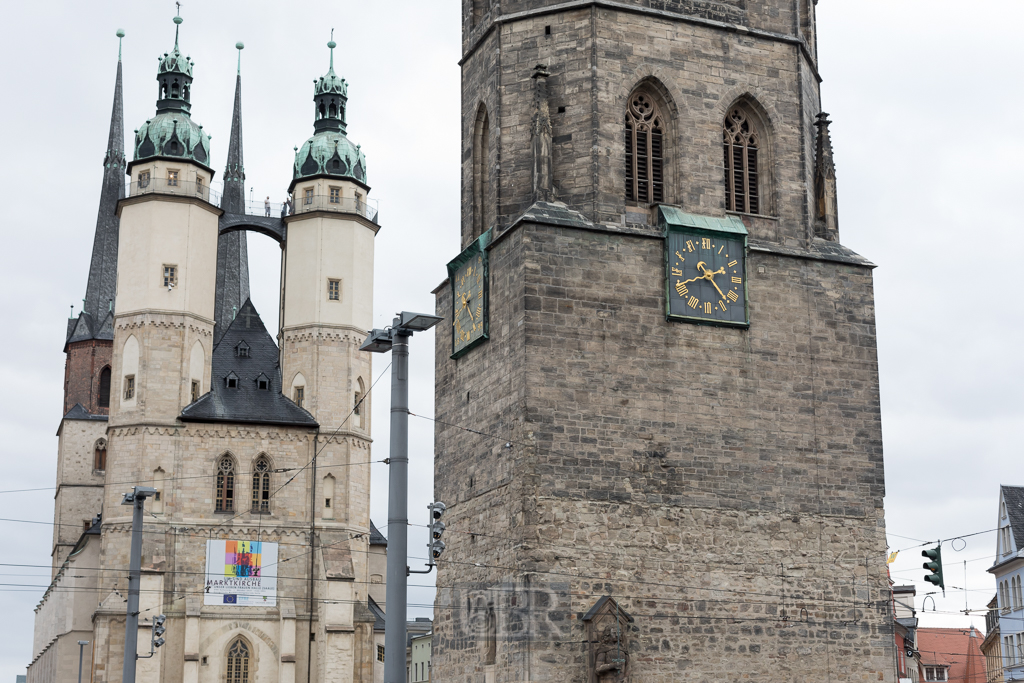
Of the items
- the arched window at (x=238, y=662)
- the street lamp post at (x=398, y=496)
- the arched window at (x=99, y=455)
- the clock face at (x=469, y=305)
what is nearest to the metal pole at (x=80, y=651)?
the arched window at (x=238, y=662)

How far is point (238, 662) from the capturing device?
182 feet

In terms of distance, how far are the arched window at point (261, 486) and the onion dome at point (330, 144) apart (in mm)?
13878

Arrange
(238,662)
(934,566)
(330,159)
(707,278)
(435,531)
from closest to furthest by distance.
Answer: (435,531) < (934,566) < (707,278) < (238,662) < (330,159)

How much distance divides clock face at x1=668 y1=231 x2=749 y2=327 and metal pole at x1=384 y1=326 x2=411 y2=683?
33.0 ft

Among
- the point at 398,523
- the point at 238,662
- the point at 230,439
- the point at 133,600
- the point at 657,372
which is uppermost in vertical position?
the point at 230,439

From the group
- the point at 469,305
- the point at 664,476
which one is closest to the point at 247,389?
the point at 469,305

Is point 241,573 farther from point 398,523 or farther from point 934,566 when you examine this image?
point 398,523

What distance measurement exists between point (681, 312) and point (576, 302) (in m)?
2.12

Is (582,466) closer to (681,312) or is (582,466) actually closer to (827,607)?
(681,312)

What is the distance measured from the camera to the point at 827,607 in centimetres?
2547

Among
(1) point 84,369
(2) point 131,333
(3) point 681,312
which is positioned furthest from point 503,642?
(1) point 84,369

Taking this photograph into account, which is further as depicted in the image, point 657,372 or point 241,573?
point 241,573

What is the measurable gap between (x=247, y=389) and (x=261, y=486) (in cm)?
467

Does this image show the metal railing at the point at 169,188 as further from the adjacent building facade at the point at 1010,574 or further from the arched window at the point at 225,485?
the adjacent building facade at the point at 1010,574
